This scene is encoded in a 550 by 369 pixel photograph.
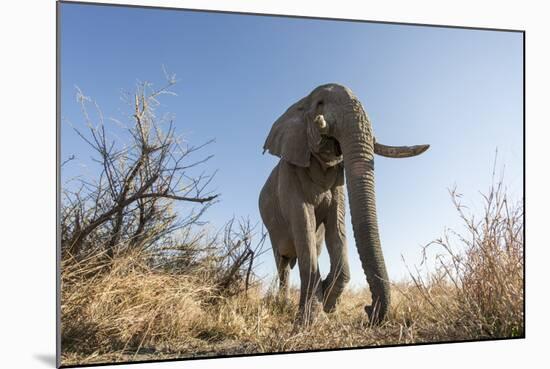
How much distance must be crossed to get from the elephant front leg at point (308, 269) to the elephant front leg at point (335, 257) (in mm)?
157

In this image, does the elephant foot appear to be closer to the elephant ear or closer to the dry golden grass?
the dry golden grass

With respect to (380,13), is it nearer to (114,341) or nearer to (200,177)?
(200,177)

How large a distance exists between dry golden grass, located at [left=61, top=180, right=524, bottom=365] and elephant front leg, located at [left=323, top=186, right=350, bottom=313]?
16cm

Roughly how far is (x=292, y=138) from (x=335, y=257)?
0.92 m

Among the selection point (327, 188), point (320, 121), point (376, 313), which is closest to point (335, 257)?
point (327, 188)

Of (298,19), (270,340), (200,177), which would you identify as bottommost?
(270,340)

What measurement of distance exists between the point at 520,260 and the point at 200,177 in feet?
7.73

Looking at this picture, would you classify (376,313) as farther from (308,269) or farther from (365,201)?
(365,201)

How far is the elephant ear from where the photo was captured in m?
6.62

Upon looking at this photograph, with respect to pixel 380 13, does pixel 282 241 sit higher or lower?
lower

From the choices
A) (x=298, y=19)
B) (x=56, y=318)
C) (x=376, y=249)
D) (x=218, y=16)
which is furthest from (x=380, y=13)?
(x=56, y=318)

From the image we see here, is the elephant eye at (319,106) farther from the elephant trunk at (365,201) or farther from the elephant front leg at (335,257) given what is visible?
the elephant front leg at (335,257)

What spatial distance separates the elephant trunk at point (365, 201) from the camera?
19.8ft

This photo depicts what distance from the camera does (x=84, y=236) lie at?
6227mm
